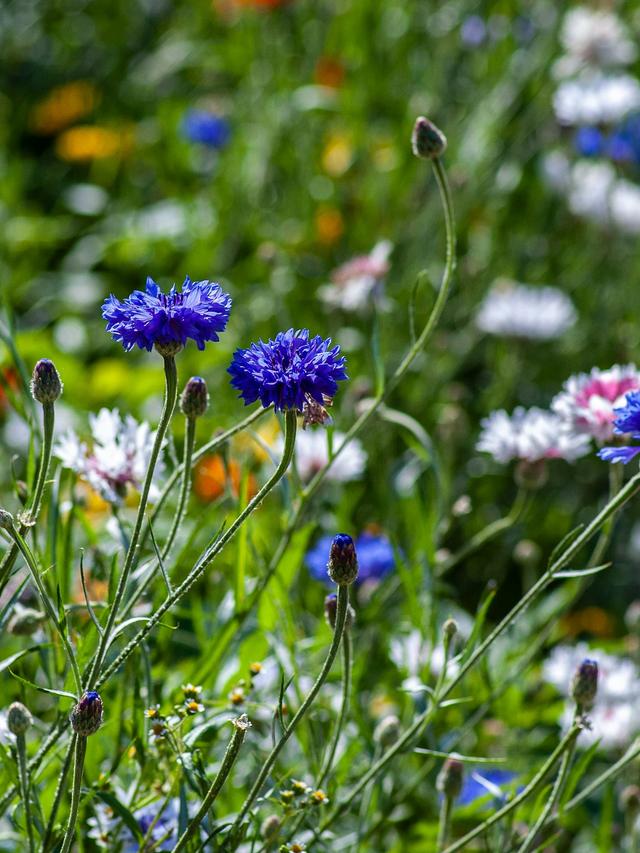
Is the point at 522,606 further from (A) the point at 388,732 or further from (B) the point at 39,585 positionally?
(B) the point at 39,585

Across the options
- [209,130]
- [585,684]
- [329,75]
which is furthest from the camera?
[329,75]

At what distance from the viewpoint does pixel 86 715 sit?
0.88m

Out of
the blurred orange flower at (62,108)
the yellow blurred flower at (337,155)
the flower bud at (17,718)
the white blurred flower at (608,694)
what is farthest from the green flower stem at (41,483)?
the blurred orange flower at (62,108)

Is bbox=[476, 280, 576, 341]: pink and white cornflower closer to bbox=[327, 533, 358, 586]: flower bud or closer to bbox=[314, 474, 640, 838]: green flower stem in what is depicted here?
bbox=[314, 474, 640, 838]: green flower stem

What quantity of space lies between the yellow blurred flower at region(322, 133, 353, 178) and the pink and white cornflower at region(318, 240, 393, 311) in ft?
2.73

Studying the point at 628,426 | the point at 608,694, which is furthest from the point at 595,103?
the point at 628,426

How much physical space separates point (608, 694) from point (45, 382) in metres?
0.92

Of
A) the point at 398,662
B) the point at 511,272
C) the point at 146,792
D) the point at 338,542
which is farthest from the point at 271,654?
the point at 511,272

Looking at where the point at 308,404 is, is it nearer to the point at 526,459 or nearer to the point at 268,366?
the point at 268,366

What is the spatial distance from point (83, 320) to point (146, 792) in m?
1.72

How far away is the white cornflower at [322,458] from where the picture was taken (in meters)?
1.67

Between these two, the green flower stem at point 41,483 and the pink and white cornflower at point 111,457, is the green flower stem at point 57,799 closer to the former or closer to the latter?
the green flower stem at point 41,483

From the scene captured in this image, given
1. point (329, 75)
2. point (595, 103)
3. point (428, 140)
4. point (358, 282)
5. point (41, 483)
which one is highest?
point (329, 75)

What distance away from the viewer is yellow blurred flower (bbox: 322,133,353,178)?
290 cm
